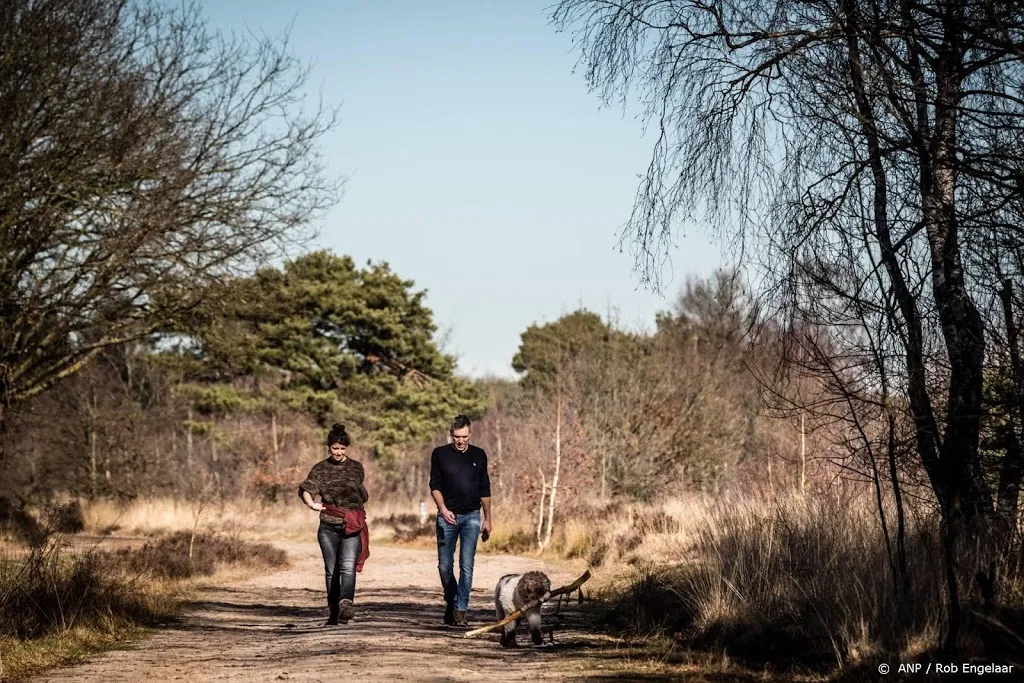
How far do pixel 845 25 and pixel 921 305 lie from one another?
8.38 feet

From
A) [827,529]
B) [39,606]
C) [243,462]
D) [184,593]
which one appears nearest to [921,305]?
[827,529]

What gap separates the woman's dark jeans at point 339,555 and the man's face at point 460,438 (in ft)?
4.93

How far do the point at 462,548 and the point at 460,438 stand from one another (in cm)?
118

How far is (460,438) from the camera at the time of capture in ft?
40.9

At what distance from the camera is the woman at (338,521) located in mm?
12594

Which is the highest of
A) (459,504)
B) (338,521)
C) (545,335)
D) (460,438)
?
(545,335)

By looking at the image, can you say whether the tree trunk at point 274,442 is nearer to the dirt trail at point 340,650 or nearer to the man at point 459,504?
the dirt trail at point 340,650

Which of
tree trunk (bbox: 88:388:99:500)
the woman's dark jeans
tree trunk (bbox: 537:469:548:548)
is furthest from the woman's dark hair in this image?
tree trunk (bbox: 88:388:99:500)

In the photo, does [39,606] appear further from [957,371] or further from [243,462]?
[243,462]

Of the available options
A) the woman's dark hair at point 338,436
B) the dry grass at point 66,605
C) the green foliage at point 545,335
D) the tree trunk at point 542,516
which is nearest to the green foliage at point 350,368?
the green foliage at point 545,335

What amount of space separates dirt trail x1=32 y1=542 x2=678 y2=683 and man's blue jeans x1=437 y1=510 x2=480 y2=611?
446 millimetres

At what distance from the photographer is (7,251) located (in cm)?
1955

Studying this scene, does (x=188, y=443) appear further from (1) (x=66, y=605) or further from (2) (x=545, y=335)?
(1) (x=66, y=605)

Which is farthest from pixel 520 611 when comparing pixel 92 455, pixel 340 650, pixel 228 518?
pixel 92 455
